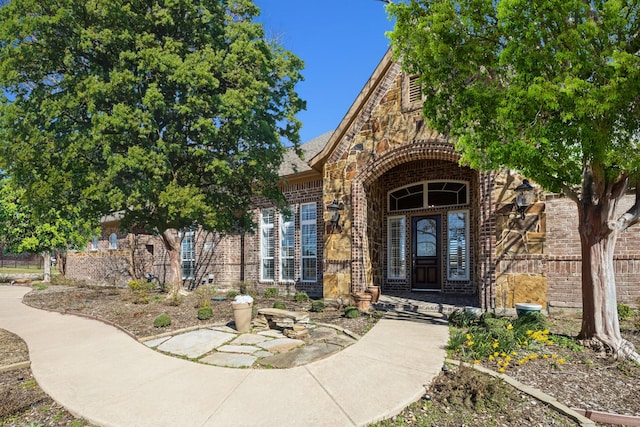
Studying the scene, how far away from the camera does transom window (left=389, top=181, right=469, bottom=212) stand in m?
11.6

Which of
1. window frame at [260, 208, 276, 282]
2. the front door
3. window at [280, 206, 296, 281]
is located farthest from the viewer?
window frame at [260, 208, 276, 282]

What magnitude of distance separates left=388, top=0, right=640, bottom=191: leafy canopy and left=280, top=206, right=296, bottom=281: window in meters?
8.62

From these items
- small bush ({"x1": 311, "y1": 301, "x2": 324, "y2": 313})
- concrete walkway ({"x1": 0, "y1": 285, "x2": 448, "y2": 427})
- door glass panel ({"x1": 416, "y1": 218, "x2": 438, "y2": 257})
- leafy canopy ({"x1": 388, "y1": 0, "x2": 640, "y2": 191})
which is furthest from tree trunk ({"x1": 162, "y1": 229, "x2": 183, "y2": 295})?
leafy canopy ({"x1": 388, "y1": 0, "x2": 640, "y2": 191})

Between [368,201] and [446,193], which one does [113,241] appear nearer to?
[368,201]

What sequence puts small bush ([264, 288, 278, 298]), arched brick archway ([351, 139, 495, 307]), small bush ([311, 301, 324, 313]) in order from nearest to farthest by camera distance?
arched brick archway ([351, 139, 495, 307]) → small bush ([311, 301, 324, 313]) → small bush ([264, 288, 278, 298])

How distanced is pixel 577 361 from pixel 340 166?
7.31 m

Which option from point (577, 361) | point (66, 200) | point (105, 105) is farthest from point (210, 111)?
point (577, 361)

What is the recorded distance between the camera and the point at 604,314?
223 inches

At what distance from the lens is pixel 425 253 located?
12242 millimetres

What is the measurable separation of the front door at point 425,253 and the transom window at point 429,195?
0.52 meters

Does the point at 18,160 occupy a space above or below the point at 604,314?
above

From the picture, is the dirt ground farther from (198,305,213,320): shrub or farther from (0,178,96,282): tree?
(0,178,96,282): tree

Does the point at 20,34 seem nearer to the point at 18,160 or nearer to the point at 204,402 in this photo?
the point at 18,160

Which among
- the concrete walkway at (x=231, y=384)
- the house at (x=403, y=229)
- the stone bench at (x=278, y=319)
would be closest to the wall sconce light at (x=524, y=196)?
the house at (x=403, y=229)
